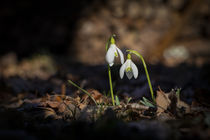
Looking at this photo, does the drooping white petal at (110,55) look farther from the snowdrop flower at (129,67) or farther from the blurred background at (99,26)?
the blurred background at (99,26)

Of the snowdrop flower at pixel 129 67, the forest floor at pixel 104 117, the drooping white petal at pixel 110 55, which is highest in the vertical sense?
the drooping white petal at pixel 110 55

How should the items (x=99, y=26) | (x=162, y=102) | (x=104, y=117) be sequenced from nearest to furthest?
(x=104, y=117), (x=162, y=102), (x=99, y=26)

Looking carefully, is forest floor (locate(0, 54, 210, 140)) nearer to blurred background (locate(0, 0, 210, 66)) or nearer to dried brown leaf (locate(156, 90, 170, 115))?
dried brown leaf (locate(156, 90, 170, 115))

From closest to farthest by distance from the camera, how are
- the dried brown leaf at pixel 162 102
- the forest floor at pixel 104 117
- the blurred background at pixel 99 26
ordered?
the forest floor at pixel 104 117, the dried brown leaf at pixel 162 102, the blurred background at pixel 99 26

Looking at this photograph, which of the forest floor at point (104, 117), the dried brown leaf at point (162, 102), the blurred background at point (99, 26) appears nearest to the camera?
the forest floor at point (104, 117)

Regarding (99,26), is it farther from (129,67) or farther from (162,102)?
A: (162,102)

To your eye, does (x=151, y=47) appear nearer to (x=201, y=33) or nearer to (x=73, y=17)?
(x=201, y=33)

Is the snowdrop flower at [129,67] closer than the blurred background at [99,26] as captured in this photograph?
Yes

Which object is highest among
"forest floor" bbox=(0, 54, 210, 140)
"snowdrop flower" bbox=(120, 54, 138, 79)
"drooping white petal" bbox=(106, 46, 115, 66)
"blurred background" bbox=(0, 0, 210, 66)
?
"blurred background" bbox=(0, 0, 210, 66)

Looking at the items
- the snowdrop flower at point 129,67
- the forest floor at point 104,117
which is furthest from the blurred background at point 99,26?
A: the snowdrop flower at point 129,67

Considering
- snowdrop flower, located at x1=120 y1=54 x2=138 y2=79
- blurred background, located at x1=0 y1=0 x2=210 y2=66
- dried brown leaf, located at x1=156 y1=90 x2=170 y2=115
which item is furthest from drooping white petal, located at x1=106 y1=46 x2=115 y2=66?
blurred background, located at x1=0 y1=0 x2=210 y2=66

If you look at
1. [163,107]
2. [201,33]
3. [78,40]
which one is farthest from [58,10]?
[163,107]

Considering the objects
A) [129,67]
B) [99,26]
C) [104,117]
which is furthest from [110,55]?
[99,26]

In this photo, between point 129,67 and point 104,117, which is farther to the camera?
point 129,67
